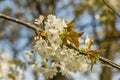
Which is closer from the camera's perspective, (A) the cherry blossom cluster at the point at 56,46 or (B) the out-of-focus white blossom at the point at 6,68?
(A) the cherry blossom cluster at the point at 56,46

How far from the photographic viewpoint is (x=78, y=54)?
1837 millimetres

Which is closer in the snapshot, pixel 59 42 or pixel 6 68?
pixel 59 42

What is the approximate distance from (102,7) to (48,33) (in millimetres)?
3958

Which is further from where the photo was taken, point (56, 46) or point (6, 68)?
point (6, 68)

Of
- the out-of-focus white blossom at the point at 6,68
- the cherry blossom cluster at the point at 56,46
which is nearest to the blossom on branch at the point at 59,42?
the cherry blossom cluster at the point at 56,46

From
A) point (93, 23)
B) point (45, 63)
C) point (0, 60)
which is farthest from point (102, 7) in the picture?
point (45, 63)

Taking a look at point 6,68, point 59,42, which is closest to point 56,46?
point 59,42

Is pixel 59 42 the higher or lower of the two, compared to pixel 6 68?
lower

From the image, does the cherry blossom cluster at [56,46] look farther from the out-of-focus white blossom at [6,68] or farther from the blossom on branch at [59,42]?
the out-of-focus white blossom at [6,68]

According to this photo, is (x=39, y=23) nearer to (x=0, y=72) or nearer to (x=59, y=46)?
(x=59, y=46)

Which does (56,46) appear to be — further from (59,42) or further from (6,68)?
(6,68)

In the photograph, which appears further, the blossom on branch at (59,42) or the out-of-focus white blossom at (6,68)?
the out-of-focus white blossom at (6,68)

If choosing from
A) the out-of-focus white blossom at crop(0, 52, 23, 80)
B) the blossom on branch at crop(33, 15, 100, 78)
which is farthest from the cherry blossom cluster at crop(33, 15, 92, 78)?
the out-of-focus white blossom at crop(0, 52, 23, 80)

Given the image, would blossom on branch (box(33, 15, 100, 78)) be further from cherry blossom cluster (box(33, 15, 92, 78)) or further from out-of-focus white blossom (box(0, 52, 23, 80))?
out-of-focus white blossom (box(0, 52, 23, 80))
